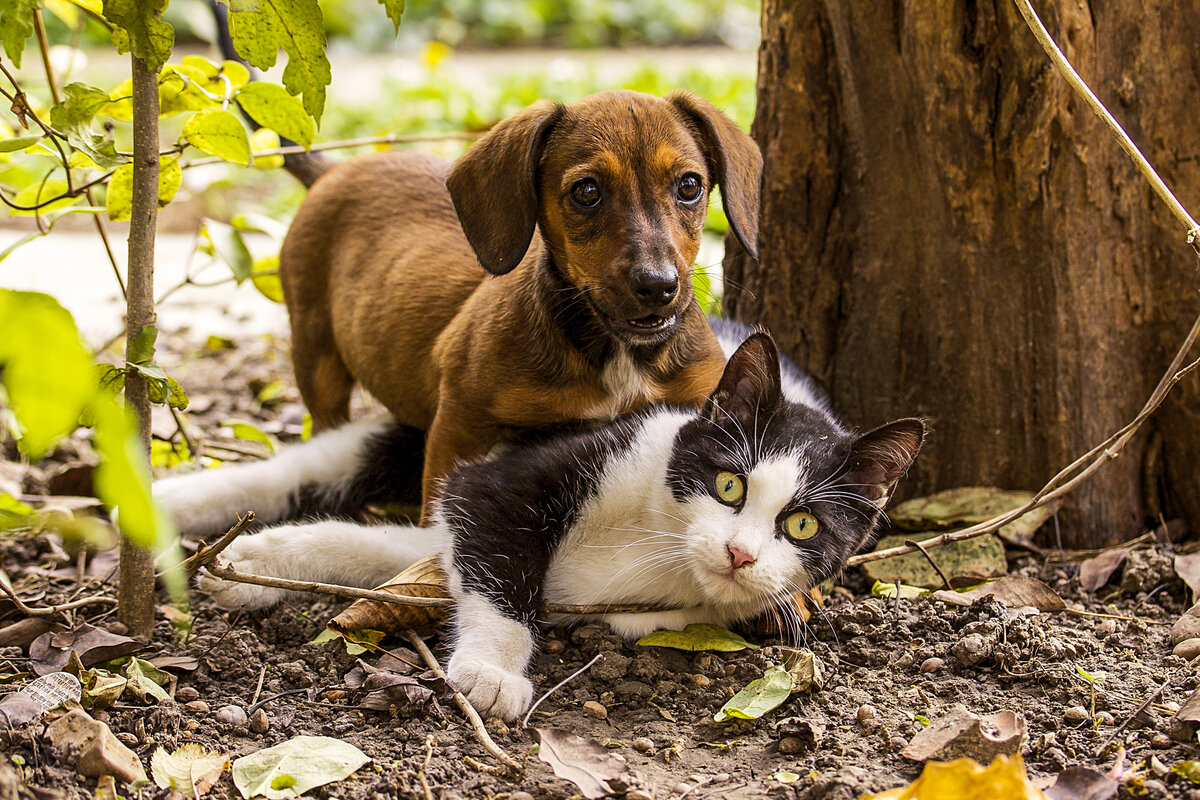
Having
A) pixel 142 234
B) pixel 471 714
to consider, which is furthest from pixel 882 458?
Answer: pixel 142 234

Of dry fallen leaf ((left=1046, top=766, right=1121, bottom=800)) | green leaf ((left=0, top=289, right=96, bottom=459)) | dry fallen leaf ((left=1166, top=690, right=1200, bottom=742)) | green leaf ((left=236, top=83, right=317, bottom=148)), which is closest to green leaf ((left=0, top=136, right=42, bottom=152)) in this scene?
green leaf ((left=236, top=83, right=317, bottom=148))

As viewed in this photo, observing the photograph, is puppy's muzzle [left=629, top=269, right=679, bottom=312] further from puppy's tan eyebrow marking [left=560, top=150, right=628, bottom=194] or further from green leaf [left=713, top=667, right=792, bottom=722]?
green leaf [left=713, top=667, right=792, bottom=722]

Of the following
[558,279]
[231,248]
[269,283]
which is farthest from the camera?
[269,283]

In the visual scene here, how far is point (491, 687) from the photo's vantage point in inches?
84.3

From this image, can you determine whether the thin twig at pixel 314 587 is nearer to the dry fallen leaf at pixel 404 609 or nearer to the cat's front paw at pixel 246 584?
the dry fallen leaf at pixel 404 609

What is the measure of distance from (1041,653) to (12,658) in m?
2.32

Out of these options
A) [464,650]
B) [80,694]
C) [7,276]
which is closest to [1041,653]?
[464,650]

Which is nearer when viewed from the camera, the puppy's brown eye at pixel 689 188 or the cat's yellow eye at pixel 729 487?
the cat's yellow eye at pixel 729 487

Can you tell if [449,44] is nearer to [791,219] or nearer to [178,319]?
[178,319]

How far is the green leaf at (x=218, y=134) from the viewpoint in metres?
2.18

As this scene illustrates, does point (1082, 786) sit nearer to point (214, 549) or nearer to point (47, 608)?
point (214, 549)

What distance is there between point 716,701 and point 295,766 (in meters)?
0.89

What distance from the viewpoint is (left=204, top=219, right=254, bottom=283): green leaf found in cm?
317

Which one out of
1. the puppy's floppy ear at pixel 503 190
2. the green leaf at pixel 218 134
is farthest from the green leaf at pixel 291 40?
the puppy's floppy ear at pixel 503 190
